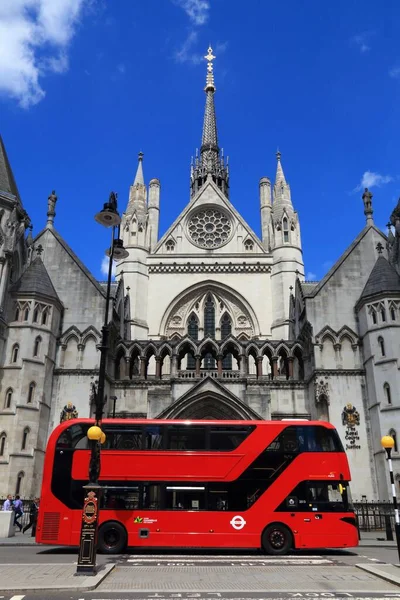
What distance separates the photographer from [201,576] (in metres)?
9.94

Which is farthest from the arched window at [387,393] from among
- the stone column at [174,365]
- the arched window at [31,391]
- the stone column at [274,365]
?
the arched window at [31,391]

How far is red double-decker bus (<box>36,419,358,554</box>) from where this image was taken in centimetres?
1389

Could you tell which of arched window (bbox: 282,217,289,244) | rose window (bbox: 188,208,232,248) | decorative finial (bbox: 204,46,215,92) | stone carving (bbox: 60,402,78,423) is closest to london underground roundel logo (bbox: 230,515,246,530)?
stone carving (bbox: 60,402,78,423)

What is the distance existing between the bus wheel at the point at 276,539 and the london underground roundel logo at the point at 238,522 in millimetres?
645

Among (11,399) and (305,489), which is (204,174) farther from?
(305,489)

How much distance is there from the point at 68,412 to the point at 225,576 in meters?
17.8

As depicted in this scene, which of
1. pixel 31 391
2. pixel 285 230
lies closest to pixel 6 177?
pixel 31 391

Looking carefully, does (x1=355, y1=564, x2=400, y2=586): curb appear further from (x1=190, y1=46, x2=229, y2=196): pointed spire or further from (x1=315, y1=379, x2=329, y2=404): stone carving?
(x1=190, y1=46, x2=229, y2=196): pointed spire

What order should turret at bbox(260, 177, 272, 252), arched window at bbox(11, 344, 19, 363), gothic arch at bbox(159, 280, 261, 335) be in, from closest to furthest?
arched window at bbox(11, 344, 19, 363) → gothic arch at bbox(159, 280, 261, 335) → turret at bbox(260, 177, 272, 252)

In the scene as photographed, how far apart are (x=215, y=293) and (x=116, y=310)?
1037 cm

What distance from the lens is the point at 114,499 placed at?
46.7 ft

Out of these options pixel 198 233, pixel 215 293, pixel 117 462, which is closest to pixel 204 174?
pixel 198 233

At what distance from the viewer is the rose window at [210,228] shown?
4219 cm

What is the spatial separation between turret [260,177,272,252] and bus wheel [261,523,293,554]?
2973 cm
